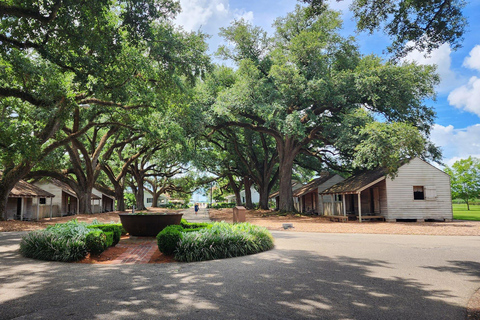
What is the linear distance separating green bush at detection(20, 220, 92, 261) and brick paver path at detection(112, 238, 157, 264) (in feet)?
3.40

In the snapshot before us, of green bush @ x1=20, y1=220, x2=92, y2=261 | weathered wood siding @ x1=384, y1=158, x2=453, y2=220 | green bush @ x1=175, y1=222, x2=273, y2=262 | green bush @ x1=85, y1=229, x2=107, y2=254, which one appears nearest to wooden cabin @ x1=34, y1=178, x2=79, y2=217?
green bush @ x1=20, y1=220, x2=92, y2=261

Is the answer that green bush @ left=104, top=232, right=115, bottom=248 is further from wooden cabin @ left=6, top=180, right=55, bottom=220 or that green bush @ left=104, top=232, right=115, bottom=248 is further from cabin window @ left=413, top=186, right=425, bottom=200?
cabin window @ left=413, top=186, right=425, bottom=200

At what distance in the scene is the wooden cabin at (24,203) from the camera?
893 inches

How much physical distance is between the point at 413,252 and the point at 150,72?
13298mm

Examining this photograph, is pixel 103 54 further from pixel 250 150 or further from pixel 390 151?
pixel 250 150

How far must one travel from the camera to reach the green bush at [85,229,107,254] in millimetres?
8398

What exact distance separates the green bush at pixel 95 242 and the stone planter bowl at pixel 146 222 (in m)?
2.88

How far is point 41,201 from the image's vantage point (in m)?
A: 29.5

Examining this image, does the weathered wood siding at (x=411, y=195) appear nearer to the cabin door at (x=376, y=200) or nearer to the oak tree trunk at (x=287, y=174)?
the cabin door at (x=376, y=200)

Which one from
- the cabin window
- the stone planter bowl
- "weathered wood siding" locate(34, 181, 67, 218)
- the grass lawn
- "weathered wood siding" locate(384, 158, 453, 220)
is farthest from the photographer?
"weathered wood siding" locate(34, 181, 67, 218)

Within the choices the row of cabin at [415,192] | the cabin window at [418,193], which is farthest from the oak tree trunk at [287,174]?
the cabin window at [418,193]

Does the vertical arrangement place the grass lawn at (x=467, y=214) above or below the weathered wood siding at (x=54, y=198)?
below

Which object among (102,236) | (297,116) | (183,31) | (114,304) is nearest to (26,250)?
(102,236)

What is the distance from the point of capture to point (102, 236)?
8.72m
